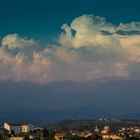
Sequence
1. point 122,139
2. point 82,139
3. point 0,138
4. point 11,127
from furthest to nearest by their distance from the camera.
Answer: point 11,127 < point 122,139 < point 82,139 < point 0,138

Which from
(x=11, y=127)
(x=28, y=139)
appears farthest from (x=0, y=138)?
(x=11, y=127)

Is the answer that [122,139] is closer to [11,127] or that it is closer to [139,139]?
[139,139]

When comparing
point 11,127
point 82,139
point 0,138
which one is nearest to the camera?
point 0,138

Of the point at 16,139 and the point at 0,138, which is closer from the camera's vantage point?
the point at 0,138

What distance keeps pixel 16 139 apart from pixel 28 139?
2.67 m

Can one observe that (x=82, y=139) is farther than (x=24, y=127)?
No

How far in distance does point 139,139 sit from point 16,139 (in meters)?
25.2

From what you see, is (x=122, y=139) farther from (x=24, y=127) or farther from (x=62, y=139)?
(x=24, y=127)

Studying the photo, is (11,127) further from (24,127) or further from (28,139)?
(28,139)

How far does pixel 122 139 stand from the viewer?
124 metres

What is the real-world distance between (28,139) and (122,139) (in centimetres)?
2064

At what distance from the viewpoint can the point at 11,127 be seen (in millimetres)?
182000

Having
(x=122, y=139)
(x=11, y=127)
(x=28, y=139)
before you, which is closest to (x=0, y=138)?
(x=28, y=139)

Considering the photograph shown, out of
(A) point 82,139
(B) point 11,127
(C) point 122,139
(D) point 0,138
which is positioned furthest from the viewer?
(B) point 11,127
